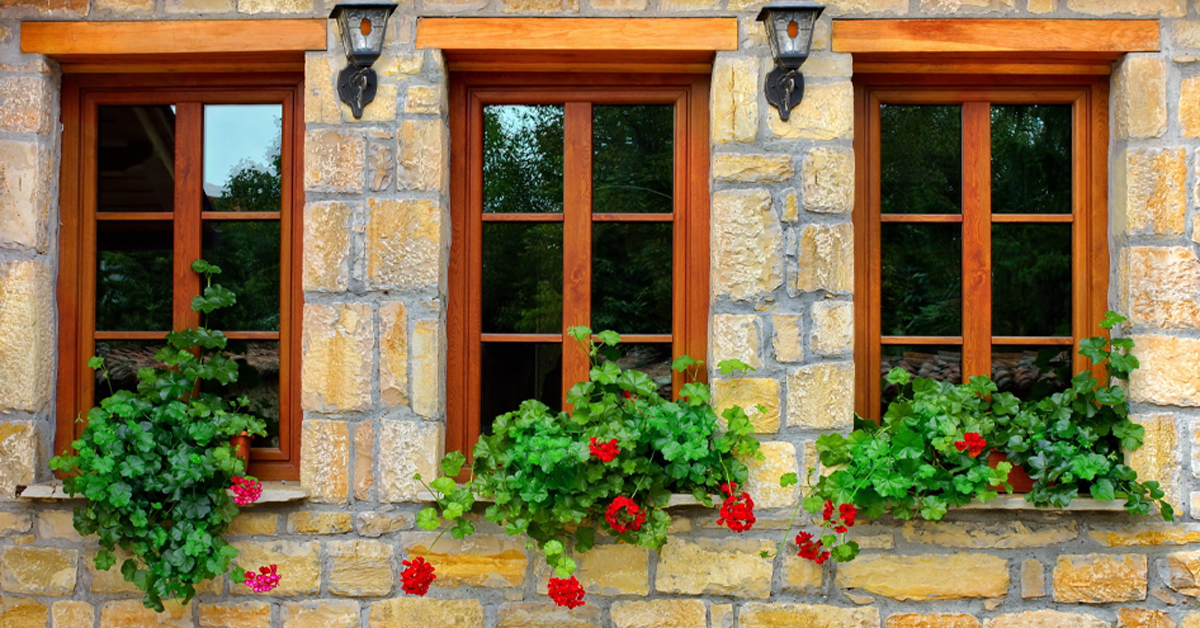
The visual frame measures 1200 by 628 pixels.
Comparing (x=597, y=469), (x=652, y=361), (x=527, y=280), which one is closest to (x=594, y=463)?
(x=597, y=469)

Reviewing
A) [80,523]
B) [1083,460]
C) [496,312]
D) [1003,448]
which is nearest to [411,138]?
[496,312]

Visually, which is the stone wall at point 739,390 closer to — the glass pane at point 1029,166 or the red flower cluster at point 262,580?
the red flower cluster at point 262,580

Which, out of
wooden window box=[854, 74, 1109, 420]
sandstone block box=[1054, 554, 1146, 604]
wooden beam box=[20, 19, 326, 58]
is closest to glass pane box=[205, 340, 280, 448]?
wooden beam box=[20, 19, 326, 58]

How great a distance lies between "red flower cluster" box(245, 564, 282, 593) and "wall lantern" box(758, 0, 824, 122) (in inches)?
94.5

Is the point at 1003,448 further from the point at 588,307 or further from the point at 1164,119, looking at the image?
the point at 588,307

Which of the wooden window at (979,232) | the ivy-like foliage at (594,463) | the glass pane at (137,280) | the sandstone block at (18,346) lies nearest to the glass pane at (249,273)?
the glass pane at (137,280)

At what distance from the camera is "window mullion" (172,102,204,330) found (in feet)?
10.6

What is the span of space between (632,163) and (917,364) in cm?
132

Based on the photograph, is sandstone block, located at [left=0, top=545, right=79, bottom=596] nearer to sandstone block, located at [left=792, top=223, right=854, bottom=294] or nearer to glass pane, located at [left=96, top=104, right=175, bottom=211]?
glass pane, located at [left=96, top=104, right=175, bottom=211]

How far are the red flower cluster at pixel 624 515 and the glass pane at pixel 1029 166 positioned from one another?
1790 millimetres

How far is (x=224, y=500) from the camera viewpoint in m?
2.94

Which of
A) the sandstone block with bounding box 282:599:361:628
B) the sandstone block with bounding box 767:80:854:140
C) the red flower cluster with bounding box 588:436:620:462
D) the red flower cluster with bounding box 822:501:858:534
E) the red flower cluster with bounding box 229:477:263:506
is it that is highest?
the sandstone block with bounding box 767:80:854:140

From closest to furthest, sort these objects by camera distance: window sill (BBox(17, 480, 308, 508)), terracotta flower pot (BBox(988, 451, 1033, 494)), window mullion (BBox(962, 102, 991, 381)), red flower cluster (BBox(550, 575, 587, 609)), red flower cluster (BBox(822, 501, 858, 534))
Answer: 1. red flower cluster (BBox(550, 575, 587, 609))
2. red flower cluster (BBox(822, 501, 858, 534))
3. window sill (BBox(17, 480, 308, 508))
4. terracotta flower pot (BBox(988, 451, 1033, 494))
5. window mullion (BBox(962, 102, 991, 381))

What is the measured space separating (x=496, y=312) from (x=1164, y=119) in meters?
2.51
